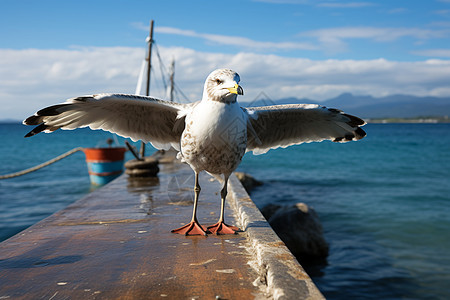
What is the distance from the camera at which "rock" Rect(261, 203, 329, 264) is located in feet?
25.6

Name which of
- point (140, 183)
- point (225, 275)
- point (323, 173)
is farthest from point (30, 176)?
point (225, 275)

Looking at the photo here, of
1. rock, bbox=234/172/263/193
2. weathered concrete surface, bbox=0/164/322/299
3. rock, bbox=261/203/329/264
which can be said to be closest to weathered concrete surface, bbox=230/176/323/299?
weathered concrete surface, bbox=0/164/322/299

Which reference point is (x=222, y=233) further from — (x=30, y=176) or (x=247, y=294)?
(x=30, y=176)

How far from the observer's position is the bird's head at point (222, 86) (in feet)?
10.8

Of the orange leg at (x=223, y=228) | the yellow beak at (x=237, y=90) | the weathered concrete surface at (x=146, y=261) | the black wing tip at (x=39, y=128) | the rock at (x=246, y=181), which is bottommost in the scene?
the rock at (x=246, y=181)

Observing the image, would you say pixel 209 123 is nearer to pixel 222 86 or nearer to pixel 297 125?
pixel 222 86

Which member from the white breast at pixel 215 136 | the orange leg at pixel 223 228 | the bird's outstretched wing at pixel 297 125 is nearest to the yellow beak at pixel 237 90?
the white breast at pixel 215 136

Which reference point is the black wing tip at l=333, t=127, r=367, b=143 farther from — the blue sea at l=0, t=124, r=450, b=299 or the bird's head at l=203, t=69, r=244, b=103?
the blue sea at l=0, t=124, r=450, b=299

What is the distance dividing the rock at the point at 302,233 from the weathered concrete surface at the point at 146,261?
297cm

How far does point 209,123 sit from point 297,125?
1528 mm

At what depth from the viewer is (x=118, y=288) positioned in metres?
2.67

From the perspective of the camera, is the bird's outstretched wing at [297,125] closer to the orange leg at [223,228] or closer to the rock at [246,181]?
the orange leg at [223,228]

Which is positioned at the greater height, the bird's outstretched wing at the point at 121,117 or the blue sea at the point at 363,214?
the bird's outstretched wing at the point at 121,117

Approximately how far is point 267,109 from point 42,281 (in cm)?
273
